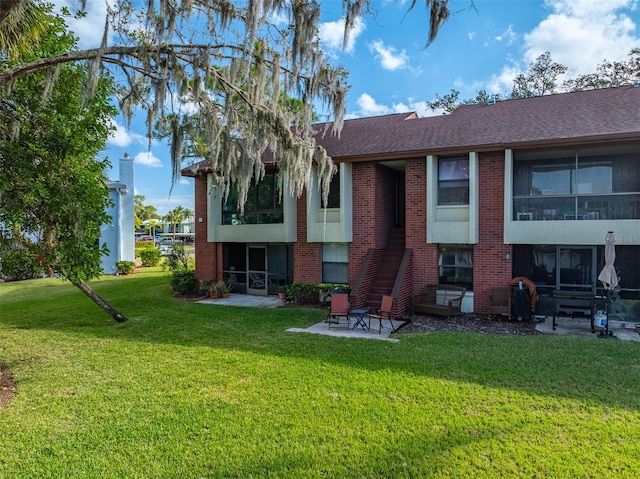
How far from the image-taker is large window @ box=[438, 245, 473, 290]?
37.2ft

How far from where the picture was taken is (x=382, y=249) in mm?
12805

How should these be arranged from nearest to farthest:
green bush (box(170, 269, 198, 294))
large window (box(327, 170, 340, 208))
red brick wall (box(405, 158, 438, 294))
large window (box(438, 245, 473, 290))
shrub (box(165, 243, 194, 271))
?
large window (box(438, 245, 473, 290)), red brick wall (box(405, 158, 438, 294)), large window (box(327, 170, 340, 208)), green bush (box(170, 269, 198, 294)), shrub (box(165, 243, 194, 271))

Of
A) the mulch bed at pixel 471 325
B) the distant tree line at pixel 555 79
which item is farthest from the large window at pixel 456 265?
the distant tree line at pixel 555 79

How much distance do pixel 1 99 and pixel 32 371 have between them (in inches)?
177

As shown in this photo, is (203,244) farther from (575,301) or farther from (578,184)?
(578,184)

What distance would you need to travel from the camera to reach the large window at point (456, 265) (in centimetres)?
1134

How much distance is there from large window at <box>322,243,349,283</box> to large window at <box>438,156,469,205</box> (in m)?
3.42

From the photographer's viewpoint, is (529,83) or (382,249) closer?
(382,249)

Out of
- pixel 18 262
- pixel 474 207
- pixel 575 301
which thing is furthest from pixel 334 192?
pixel 18 262

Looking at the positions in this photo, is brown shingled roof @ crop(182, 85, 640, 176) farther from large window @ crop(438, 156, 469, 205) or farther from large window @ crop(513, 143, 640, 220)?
large window @ crop(513, 143, 640, 220)

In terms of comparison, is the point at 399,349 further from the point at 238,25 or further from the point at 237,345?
the point at 238,25

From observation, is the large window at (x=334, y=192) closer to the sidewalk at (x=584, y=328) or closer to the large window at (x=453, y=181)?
the large window at (x=453, y=181)

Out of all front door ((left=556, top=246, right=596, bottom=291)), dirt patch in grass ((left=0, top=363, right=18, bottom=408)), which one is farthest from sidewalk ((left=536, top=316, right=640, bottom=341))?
dirt patch in grass ((left=0, top=363, right=18, bottom=408))

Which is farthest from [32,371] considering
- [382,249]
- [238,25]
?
[382,249]
